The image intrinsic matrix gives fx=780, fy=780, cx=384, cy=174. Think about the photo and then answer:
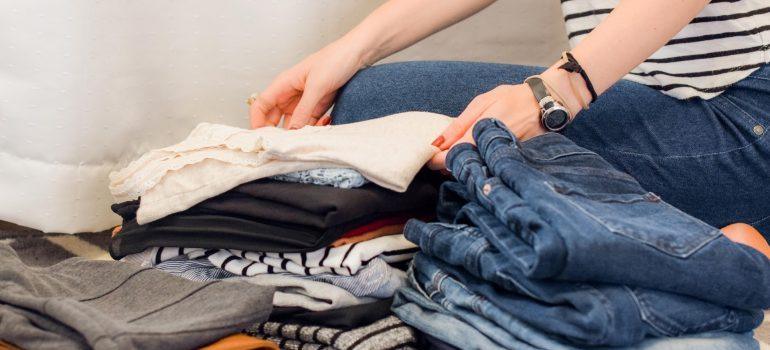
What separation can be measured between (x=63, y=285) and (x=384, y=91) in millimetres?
443

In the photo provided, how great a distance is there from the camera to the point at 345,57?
1.01 m

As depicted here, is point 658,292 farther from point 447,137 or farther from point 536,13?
point 536,13

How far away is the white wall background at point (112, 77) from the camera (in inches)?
40.6

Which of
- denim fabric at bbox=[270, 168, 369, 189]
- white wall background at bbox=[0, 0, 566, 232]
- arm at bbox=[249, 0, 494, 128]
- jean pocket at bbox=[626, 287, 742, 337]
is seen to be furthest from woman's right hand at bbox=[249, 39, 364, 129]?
jean pocket at bbox=[626, 287, 742, 337]

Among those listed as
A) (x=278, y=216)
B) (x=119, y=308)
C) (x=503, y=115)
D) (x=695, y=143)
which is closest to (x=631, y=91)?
(x=695, y=143)

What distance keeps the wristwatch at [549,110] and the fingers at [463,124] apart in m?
0.05

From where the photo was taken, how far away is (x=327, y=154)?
72 centimetres

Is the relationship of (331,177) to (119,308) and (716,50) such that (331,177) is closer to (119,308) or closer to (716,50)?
(119,308)

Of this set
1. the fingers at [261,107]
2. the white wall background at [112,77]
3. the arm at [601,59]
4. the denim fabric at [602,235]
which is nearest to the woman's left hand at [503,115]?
the arm at [601,59]

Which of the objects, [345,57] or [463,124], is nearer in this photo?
[463,124]

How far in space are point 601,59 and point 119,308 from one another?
0.52 meters

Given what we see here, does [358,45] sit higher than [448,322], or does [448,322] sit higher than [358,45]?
[358,45]

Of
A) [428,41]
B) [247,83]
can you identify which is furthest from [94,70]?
[428,41]

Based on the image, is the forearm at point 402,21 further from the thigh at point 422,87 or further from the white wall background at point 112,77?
the white wall background at point 112,77
